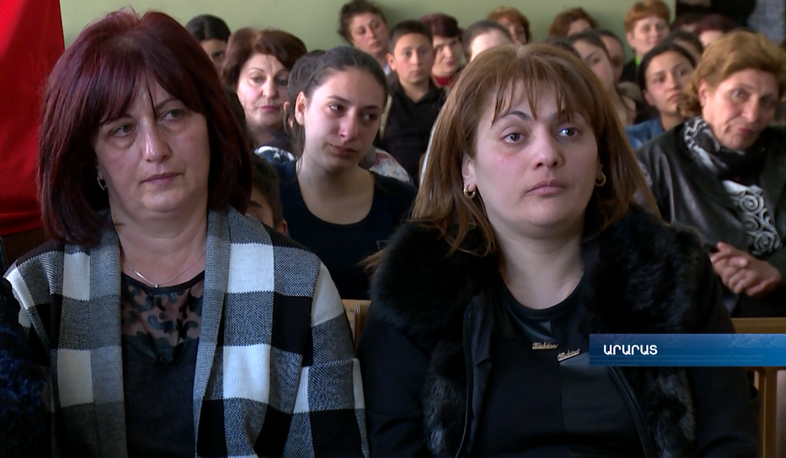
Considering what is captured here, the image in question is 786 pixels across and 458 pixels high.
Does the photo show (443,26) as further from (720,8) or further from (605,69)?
(720,8)

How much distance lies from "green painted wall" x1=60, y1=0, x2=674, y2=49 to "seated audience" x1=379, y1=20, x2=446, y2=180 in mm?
1202

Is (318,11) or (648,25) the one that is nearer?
(648,25)

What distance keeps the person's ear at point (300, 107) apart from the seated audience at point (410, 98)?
4.84 ft

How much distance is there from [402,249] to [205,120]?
1.39ft

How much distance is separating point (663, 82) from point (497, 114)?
2812 millimetres

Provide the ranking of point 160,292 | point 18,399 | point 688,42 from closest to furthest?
1. point 18,399
2. point 160,292
3. point 688,42

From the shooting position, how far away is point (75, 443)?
→ 4.51 feet

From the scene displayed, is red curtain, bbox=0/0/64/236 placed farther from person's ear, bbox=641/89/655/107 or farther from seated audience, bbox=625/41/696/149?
person's ear, bbox=641/89/655/107

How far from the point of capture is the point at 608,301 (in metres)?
1.39

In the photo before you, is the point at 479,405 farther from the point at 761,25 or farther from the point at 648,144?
the point at 761,25

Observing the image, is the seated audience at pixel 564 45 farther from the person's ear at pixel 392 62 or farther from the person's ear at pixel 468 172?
the person's ear at pixel 392 62

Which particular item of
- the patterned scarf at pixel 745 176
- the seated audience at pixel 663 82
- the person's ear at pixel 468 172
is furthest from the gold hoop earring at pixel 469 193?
the seated audience at pixel 663 82

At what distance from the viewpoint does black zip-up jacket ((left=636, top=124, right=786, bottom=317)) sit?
2.66 m

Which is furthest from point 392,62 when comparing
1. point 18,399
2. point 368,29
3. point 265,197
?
point 18,399
